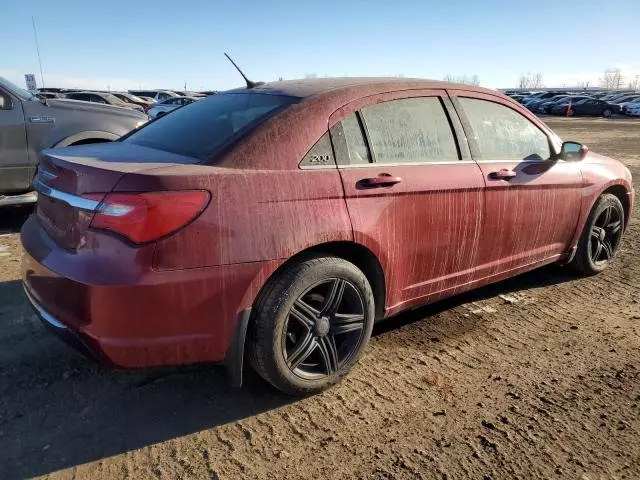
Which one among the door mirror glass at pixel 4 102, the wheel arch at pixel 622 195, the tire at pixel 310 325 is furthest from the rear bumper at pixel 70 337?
the wheel arch at pixel 622 195

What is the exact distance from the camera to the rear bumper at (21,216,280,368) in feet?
7.27

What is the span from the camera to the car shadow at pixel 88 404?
2387 millimetres

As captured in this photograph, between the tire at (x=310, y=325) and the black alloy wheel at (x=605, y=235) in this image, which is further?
the black alloy wheel at (x=605, y=235)

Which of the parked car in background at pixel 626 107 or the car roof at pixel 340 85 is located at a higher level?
the car roof at pixel 340 85

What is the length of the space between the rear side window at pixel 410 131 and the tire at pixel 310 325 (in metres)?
0.73

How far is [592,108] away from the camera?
135 feet

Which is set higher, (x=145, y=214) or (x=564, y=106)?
(x=145, y=214)

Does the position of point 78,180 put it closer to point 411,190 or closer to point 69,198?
point 69,198

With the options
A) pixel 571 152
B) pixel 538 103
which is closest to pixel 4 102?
pixel 571 152

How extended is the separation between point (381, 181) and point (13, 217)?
5423 mm

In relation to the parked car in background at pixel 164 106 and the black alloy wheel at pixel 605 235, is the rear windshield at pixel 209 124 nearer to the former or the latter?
the black alloy wheel at pixel 605 235

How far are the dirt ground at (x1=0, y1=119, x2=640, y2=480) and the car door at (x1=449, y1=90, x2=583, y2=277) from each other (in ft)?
1.82

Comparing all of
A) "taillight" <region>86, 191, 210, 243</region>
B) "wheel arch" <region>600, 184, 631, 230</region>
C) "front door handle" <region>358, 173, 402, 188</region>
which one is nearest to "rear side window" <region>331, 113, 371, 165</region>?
"front door handle" <region>358, 173, 402, 188</region>

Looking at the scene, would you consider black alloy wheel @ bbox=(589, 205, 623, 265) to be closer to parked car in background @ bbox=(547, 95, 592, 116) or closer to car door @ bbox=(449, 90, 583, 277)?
car door @ bbox=(449, 90, 583, 277)
